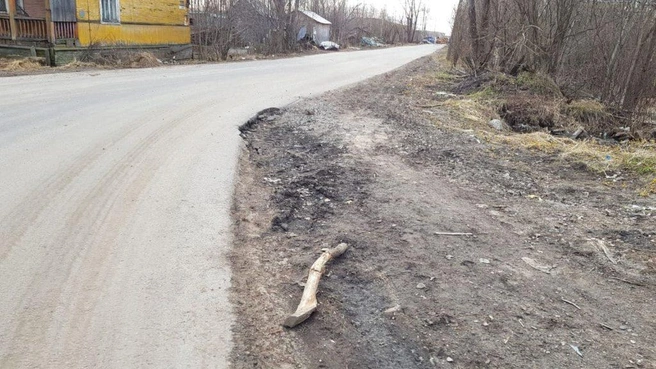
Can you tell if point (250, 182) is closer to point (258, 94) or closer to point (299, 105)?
point (299, 105)

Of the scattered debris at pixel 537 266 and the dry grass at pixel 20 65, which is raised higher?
the dry grass at pixel 20 65

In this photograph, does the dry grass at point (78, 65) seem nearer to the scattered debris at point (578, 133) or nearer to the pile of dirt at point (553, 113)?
the pile of dirt at point (553, 113)

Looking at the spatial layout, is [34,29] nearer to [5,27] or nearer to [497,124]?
[5,27]

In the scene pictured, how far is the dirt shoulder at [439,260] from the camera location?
2979 millimetres

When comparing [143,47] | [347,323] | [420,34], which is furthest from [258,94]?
[420,34]

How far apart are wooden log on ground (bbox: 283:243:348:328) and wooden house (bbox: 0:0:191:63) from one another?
57.1 feet

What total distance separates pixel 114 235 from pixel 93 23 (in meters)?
18.2

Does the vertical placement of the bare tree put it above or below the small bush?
above

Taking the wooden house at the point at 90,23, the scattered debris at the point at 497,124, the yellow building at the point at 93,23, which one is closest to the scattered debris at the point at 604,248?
the scattered debris at the point at 497,124

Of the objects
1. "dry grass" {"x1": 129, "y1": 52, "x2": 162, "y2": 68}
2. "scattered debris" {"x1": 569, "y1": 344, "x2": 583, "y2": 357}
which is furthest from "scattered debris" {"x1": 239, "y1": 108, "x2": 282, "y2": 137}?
"dry grass" {"x1": 129, "y1": 52, "x2": 162, "y2": 68}

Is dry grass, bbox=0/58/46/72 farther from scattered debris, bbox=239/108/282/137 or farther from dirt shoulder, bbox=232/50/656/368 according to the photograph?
dirt shoulder, bbox=232/50/656/368

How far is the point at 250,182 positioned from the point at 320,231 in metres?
1.64

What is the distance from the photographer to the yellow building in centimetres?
1797

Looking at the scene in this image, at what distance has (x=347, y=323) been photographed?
3.20 metres
